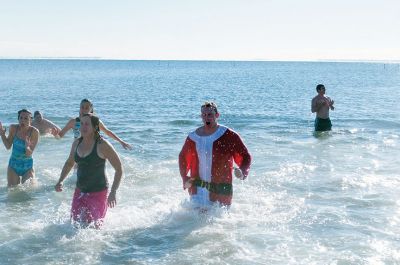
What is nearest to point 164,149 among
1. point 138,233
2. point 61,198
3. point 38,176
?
point 38,176

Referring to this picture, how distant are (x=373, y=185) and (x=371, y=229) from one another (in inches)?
114

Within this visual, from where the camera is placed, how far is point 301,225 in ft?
24.9

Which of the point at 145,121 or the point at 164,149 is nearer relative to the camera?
the point at 164,149

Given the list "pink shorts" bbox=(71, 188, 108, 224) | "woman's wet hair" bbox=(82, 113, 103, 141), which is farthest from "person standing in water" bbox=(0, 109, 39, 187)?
"woman's wet hair" bbox=(82, 113, 103, 141)

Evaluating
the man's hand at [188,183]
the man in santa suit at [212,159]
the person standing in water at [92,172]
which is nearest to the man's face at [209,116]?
the man in santa suit at [212,159]

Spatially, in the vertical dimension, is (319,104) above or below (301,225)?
above

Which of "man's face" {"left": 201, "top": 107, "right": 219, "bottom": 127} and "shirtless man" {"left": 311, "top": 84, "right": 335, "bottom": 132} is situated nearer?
"man's face" {"left": 201, "top": 107, "right": 219, "bottom": 127}

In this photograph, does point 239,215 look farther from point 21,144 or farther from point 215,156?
point 21,144

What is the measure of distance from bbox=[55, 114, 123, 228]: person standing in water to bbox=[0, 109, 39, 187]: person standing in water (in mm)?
2790

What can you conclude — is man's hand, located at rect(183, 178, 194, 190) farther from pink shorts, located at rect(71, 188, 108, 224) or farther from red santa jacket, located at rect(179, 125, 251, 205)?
pink shorts, located at rect(71, 188, 108, 224)

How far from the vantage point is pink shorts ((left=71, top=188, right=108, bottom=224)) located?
6.54 metres

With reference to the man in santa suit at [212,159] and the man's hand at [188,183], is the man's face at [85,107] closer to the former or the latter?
the man in santa suit at [212,159]

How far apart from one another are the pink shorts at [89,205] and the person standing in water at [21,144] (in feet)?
9.75

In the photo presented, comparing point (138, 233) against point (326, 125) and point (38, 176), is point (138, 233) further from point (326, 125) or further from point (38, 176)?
point (326, 125)
